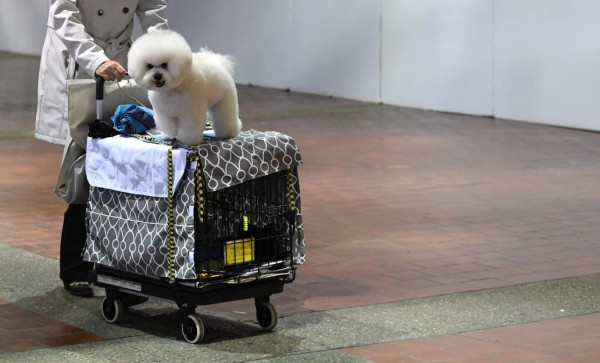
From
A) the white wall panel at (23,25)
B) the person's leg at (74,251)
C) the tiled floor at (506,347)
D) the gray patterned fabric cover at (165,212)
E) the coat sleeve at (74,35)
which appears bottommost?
the tiled floor at (506,347)

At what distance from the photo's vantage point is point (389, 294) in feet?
21.6

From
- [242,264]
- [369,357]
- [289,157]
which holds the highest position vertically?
[289,157]

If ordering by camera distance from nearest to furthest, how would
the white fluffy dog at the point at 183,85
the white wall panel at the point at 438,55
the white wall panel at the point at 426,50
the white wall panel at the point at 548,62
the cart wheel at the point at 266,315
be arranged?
the white fluffy dog at the point at 183,85 → the cart wheel at the point at 266,315 → the white wall panel at the point at 548,62 → the white wall panel at the point at 426,50 → the white wall panel at the point at 438,55

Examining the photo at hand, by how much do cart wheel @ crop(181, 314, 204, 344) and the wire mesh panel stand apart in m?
0.21

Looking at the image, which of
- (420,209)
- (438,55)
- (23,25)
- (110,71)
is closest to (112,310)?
(110,71)

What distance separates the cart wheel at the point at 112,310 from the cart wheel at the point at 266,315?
68 centimetres

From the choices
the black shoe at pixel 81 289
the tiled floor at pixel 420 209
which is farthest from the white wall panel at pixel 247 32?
the black shoe at pixel 81 289

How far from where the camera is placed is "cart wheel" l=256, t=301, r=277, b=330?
5.81 m

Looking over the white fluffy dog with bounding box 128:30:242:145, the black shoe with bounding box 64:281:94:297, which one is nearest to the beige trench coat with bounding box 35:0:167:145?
the black shoe with bounding box 64:281:94:297

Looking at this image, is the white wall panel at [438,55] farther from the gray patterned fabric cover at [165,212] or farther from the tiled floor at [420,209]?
the gray patterned fabric cover at [165,212]

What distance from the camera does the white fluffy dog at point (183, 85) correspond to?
5.36 metres

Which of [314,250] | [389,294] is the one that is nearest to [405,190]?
[314,250]

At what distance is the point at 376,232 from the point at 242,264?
105 inches

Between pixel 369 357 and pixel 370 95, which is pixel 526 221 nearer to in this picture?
pixel 369 357
